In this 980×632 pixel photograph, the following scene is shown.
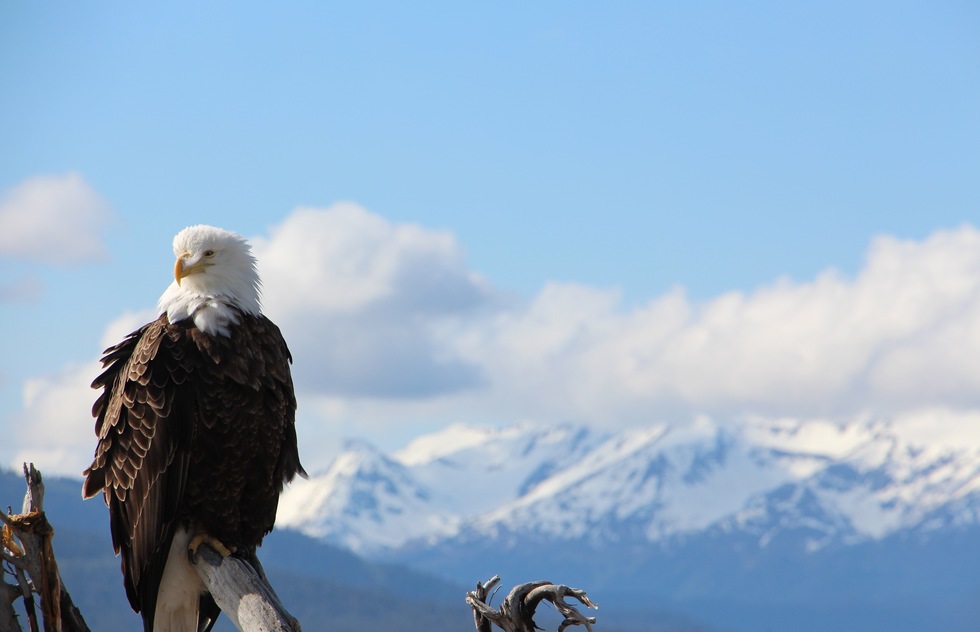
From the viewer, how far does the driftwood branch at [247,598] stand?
6.19 m

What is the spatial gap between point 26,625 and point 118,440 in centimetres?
166

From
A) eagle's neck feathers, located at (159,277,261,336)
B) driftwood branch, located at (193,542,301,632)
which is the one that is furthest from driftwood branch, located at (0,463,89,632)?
eagle's neck feathers, located at (159,277,261,336)

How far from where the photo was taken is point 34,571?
21.1 feet

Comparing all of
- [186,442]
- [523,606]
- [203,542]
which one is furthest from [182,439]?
[523,606]

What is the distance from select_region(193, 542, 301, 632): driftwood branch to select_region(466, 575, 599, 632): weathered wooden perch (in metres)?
0.87

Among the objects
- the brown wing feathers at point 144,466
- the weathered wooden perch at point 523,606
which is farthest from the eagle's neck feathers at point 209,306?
the weathered wooden perch at point 523,606

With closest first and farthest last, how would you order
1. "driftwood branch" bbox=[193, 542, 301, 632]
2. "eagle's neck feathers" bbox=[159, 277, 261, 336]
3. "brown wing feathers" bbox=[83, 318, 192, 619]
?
"driftwood branch" bbox=[193, 542, 301, 632]
"brown wing feathers" bbox=[83, 318, 192, 619]
"eagle's neck feathers" bbox=[159, 277, 261, 336]

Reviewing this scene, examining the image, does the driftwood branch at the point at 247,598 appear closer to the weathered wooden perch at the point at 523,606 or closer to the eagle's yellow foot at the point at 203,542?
the eagle's yellow foot at the point at 203,542

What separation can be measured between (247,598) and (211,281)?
296 cm

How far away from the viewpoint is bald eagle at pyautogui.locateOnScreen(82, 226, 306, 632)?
327 inches

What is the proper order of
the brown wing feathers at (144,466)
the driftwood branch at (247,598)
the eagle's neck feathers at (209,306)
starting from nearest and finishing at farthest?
1. the driftwood branch at (247,598)
2. the brown wing feathers at (144,466)
3. the eagle's neck feathers at (209,306)

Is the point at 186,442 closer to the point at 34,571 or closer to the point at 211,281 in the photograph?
the point at 211,281

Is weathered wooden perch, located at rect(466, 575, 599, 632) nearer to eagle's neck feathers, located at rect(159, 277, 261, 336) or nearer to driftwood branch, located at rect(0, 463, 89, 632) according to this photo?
driftwood branch, located at rect(0, 463, 89, 632)

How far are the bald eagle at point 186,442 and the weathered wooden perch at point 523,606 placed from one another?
7.27 ft
